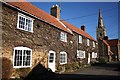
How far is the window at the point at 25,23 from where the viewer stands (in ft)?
44.9

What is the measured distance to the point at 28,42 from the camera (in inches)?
565

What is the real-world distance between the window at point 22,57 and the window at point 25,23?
1.92m

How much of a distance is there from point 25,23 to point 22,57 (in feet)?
10.3

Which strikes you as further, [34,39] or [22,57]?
[34,39]

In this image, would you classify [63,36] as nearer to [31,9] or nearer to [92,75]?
[31,9]

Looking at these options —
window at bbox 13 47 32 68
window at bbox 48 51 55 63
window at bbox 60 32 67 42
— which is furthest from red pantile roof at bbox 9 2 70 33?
window at bbox 13 47 32 68

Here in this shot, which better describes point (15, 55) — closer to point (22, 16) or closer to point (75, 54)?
point (22, 16)

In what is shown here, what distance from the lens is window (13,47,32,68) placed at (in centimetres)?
1294

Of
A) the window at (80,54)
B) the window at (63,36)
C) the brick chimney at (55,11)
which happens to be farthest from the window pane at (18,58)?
the window at (80,54)

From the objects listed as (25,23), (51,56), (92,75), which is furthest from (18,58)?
(92,75)

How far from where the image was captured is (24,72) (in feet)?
44.5

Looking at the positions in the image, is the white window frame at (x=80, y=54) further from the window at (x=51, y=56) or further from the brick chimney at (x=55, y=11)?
the window at (x=51, y=56)

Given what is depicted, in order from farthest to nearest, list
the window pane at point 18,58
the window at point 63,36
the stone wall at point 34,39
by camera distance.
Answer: the window at point 63,36 → the window pane at point 18,58 → the stone wall at point 34,39

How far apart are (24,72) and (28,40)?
294cm
